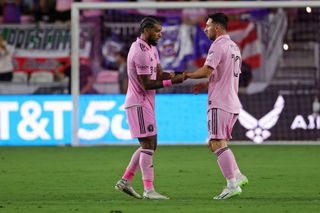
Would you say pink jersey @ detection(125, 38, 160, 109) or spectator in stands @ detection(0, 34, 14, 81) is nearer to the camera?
pink jersey @ detection(125, 38, 160, 109)

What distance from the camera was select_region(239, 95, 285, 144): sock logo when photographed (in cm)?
2019

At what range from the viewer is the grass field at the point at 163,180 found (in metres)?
10.3

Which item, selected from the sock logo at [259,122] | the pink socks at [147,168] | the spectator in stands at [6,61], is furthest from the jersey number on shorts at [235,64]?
the spectator in stands at [6,61]

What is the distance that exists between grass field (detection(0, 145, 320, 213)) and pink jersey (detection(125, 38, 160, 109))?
1.00 m

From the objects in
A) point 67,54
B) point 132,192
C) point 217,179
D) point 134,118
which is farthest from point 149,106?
point 67,54

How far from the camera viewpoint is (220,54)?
1134 centimetres

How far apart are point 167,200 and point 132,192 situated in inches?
23.4

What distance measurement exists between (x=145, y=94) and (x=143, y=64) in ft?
1.16

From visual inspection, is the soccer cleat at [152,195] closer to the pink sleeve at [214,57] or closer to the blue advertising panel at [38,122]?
the pink sleeve at [214,57]

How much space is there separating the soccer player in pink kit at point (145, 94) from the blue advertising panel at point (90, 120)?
28.3 ft

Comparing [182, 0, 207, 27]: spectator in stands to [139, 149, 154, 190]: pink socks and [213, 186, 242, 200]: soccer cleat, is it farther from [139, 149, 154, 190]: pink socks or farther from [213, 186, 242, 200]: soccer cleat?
[213, 186, 242, 200]: soccer cleat

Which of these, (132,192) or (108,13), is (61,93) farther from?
(132,192)

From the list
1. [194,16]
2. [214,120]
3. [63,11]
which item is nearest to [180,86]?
[194,16]

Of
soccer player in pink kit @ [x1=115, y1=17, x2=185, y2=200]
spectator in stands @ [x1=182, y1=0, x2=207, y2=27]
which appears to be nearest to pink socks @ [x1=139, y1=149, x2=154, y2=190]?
soccer player in pink kit @ [x1=115, y1=17, x2=185, y2=200]
